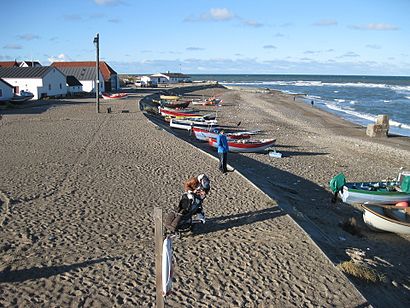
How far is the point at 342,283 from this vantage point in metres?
7.19

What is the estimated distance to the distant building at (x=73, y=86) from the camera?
52.2 m

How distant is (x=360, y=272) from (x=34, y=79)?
148 feet

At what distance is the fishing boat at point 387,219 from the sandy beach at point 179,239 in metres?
0.30

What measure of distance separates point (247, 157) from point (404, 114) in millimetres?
36827

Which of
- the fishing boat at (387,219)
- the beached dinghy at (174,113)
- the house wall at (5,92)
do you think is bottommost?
the fishing boat at (387,219)

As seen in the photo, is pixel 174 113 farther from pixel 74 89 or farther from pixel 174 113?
A: pixel 74 89

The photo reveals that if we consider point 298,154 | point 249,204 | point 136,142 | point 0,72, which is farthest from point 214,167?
point 0,72

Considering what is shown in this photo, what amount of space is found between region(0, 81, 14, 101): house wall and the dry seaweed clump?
129ft

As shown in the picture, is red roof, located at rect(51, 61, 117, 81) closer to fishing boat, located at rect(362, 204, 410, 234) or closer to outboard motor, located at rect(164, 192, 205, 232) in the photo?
fishing boat, located at rect(362, 204, 410, 234)

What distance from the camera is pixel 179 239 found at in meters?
8.87

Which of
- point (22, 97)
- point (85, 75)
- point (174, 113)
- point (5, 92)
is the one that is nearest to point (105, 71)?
point (85, 75)

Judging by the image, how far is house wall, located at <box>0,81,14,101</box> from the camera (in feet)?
127

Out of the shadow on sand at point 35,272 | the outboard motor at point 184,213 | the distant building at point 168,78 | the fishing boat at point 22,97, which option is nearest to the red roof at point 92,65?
the fishing boat at point 22,97

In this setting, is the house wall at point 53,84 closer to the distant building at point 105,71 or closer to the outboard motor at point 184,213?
the distant building at point 105,71
